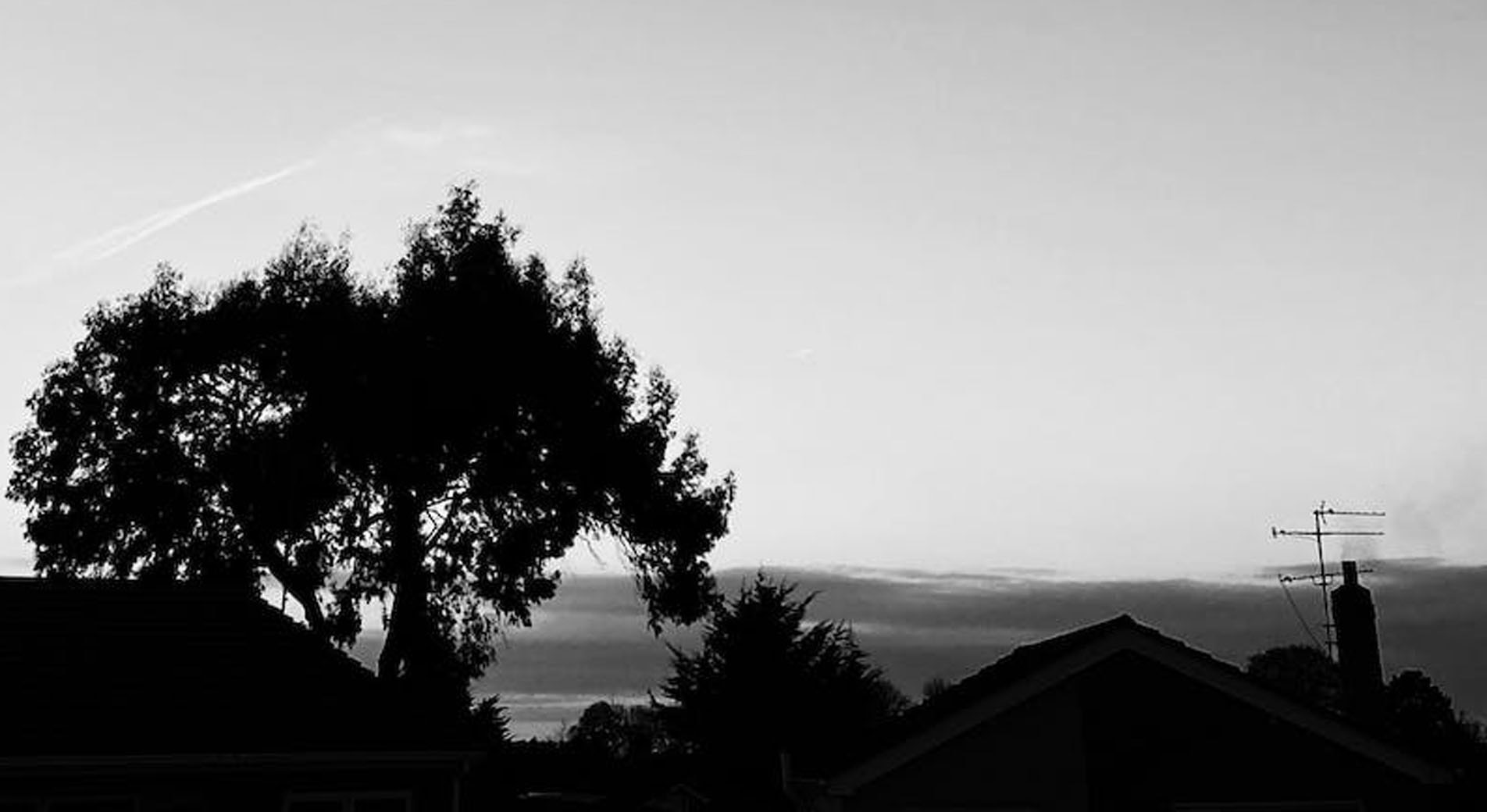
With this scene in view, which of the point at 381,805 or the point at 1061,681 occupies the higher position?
the point at 1061,681

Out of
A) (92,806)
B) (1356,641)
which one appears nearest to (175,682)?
(92,806)

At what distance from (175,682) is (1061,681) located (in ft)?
51.4

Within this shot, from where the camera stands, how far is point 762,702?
48.8 metres

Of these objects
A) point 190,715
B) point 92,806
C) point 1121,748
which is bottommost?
point 92,806

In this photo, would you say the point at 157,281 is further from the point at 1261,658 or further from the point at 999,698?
the point at 1261,658

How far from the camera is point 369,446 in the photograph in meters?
40.5

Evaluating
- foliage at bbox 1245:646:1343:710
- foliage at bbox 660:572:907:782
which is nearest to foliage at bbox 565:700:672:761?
foliage at bbox 660:572:907:782

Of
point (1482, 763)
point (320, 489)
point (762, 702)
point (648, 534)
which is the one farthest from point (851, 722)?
point (1482, 763)

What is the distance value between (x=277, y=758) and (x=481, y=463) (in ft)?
61.8

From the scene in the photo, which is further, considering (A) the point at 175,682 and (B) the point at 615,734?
(B) the point at 615,734

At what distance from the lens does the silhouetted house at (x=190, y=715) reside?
2280 centimetres

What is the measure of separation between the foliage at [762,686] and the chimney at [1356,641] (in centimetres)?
2392

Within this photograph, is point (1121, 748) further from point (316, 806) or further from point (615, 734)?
point (615, 734)

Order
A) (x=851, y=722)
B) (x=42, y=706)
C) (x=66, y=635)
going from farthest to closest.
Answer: (x=851, y=722)
(x=66, y=635)
(x=42, y=706)
